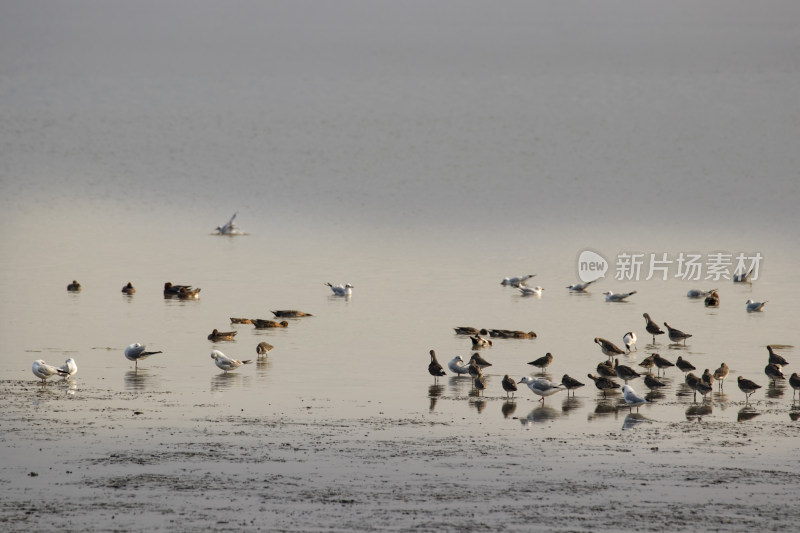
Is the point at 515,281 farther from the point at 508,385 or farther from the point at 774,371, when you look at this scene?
the point at 508,385

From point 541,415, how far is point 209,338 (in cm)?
993

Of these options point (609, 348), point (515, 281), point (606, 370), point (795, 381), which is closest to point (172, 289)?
point (515, 281)

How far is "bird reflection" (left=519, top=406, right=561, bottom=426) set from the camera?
19203 millimetres

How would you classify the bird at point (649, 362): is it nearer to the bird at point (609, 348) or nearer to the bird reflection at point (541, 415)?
the bird at point (609, 348)

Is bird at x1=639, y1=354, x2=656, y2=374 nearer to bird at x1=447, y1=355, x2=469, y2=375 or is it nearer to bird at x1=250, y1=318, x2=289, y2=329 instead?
bird at x1=447, y1=355, x2=469, y2=375

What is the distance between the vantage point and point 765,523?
13500mm

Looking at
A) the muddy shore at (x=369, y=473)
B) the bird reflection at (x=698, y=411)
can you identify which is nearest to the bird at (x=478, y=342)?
the bird reflection at (x=698, y=411)

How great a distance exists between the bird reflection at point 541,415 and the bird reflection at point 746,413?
294 centimetres

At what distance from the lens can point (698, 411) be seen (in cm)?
2005

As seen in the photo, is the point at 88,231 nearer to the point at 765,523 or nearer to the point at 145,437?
the point at 145,437

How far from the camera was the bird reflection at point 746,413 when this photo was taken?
63.7 feet

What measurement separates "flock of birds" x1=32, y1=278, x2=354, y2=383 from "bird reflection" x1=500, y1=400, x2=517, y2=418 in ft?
18.8

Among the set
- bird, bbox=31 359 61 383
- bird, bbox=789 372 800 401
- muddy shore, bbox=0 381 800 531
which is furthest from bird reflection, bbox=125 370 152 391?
bird, bbox=789 372 800 401

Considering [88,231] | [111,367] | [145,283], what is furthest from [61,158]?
[111,367]
